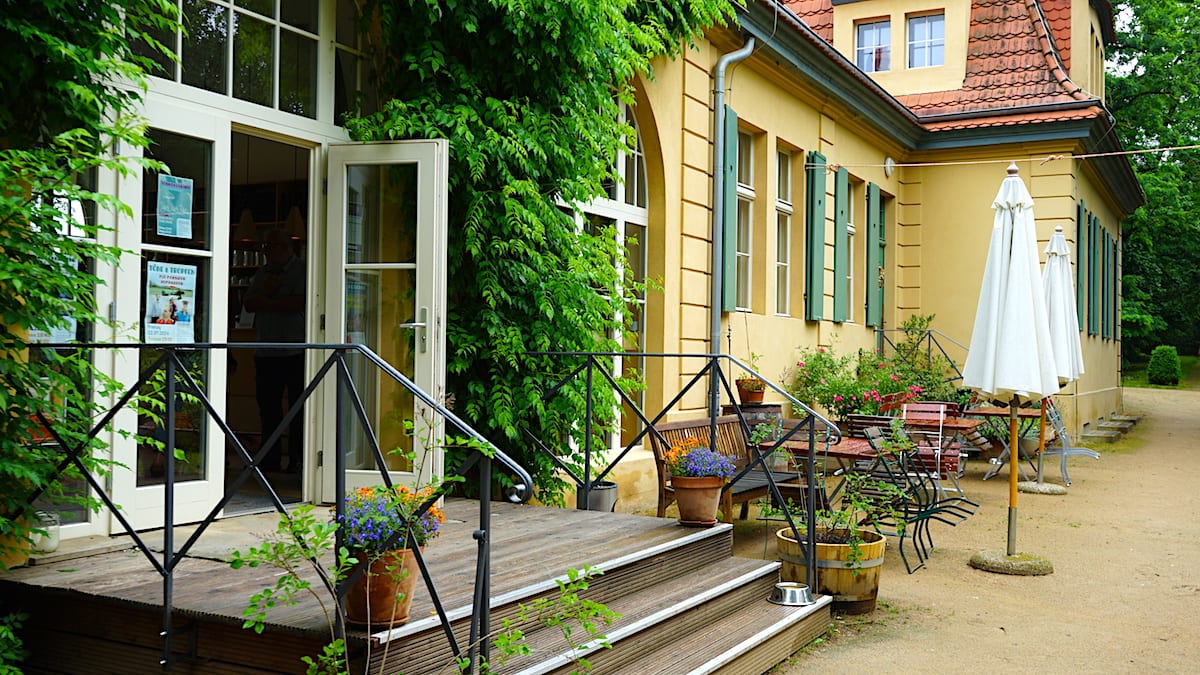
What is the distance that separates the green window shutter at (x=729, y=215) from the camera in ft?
30.6

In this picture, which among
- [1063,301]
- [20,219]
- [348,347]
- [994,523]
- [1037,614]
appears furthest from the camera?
[1063,301]

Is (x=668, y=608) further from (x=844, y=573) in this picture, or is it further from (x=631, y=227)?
(x=631, y=227)

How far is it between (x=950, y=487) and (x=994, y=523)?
2072mm

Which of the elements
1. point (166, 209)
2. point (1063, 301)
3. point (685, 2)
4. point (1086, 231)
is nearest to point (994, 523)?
point (1063, 301)

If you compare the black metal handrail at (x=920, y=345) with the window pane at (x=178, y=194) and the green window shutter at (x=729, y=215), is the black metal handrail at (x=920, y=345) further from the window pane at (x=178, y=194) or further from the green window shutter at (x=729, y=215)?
the window pane at (x=178, y=194)

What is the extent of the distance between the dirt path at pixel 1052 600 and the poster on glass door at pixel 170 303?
122 inches

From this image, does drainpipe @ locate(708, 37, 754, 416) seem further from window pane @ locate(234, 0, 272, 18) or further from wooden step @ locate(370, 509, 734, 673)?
window pane @ locate(234, 0, 272, 18)

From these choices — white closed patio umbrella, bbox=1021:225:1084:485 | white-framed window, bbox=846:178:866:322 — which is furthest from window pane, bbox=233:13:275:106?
white-framed window, bbox=846:178:866:322

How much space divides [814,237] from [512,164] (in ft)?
20.1

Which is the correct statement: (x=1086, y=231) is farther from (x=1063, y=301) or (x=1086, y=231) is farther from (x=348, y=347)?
(x=348, y=347)

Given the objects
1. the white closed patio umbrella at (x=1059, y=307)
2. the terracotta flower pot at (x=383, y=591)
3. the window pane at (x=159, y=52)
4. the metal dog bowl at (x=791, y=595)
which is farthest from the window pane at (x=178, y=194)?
the white closed patio umbrella at (x=1059, y=307)

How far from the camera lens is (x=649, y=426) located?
602 cm

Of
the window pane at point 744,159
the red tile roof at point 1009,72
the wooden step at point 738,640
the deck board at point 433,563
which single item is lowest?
the wooden step at point 738,640

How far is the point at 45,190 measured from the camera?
3570 millimetres
